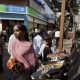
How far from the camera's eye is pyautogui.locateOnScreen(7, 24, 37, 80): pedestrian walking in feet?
19.4

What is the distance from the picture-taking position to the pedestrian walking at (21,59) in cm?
590

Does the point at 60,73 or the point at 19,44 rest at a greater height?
the point at 19,44

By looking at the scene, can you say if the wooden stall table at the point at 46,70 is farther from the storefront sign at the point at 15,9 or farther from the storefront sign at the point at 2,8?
the storefront sign at the point at 15,9

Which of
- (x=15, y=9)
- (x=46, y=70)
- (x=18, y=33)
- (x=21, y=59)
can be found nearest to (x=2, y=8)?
(x=15, y=9)

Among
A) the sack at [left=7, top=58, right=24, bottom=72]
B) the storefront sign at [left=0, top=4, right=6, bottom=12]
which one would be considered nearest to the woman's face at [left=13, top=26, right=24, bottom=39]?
the sack at [left=7, top=58, right=24, bottom=72]

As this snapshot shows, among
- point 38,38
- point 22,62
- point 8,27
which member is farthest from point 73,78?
point 8,27

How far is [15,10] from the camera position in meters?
41.8

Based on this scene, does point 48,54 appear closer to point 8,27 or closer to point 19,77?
point 19,77

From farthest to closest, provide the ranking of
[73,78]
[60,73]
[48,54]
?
[48,54] < [60,73] < [73,78]

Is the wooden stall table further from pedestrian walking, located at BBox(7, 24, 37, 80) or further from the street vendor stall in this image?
pedestrian walking, located at BBox(7, 24, 37, 80)

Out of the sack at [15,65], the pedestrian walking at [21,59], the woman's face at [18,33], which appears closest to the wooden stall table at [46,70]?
the pedestrian walking at [21,59]

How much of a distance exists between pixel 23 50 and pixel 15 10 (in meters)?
36.0

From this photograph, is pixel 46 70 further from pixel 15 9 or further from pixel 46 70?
pixel 15 9

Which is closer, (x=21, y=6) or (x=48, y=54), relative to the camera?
(x=48, y=54)
